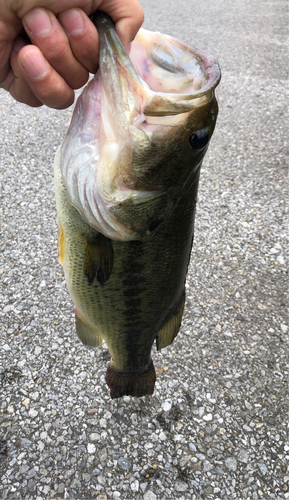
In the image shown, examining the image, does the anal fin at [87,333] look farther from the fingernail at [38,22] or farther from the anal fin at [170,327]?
the fingernail at [38,22]

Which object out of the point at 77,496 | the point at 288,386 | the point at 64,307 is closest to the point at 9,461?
the point at 77,496

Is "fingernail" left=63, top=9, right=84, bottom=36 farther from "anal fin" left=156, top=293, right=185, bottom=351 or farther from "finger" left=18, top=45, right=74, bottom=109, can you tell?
"anal fin" left=156, top=293, right=185, bottom=351

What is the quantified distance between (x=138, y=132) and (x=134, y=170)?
9 centimetres

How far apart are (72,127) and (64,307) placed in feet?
5.06

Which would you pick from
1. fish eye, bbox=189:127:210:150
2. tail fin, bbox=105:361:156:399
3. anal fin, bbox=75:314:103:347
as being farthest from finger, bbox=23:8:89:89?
tail fin, bbox=105:361:156:399

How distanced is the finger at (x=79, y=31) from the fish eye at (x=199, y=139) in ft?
1.00

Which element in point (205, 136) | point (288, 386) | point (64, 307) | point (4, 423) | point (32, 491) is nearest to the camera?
point (205, 136)

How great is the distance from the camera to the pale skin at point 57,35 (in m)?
0.86

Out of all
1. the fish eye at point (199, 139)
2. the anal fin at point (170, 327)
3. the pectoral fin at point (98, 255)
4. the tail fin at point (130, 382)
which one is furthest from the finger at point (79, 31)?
the tail fin at point (130, 382)

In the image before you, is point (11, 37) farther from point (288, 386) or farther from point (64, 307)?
point (288, 386)

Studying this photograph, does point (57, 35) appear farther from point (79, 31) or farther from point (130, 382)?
point (130, 382)

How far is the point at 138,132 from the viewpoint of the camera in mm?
913

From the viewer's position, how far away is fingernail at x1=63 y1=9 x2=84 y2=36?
875 millimetres

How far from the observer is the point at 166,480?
1.72 metres
